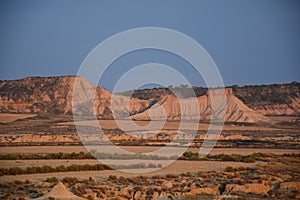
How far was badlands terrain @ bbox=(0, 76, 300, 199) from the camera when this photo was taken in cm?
2809

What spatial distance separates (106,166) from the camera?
39.4 meters

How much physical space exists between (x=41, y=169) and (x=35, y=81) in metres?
98.2

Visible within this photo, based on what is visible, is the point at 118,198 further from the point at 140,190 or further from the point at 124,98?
the point at 124,98

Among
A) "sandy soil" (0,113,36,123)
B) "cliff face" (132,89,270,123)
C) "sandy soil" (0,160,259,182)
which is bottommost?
"sandy soil" (0,160,259,182)

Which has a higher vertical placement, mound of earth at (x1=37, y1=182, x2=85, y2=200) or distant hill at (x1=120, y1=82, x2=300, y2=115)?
distant hill at (x1=120, y1=82, x2=300, y2=115)

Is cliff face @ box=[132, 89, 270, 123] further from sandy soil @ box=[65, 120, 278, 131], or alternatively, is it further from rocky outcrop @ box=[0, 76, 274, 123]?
sandy soil @ box=[65, 120, 278, 131]

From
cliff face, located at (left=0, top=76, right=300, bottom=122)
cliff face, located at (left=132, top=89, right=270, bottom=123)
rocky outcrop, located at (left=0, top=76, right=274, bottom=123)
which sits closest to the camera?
cliff face, located at (left=132, top=89, right=270, bottom=123)

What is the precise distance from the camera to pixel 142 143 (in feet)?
217

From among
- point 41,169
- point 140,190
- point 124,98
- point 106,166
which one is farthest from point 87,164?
point 124,98

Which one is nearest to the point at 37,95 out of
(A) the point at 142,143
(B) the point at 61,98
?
(B) the point at 61,98

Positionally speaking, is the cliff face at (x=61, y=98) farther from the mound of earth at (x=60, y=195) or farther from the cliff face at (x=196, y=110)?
the mound of earth at (x=60, y=195)

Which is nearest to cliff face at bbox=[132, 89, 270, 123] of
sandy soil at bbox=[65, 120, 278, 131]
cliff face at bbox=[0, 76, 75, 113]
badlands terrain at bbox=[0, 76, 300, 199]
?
badlands terrain at bbox=[0, 76, 300, 199]

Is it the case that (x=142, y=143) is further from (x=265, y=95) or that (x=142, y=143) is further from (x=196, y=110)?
(x=265, y=95)

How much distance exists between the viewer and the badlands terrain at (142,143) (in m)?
28.1
